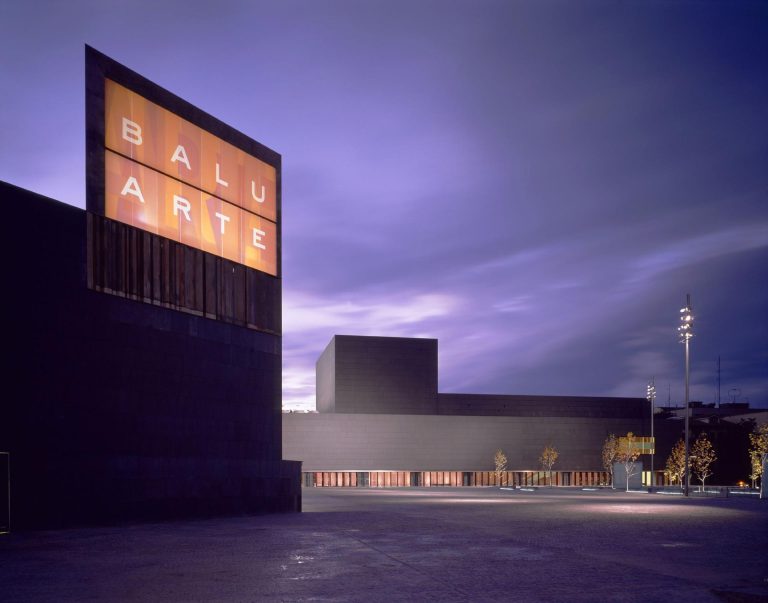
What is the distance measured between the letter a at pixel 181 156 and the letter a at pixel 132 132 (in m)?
1.74

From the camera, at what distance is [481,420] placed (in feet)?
375

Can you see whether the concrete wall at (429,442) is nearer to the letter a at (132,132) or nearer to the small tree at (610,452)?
the small tree at (610,452)

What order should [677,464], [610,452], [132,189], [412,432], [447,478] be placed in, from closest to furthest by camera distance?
[132,189], [677,464], [610,452], [412,432], [447,478]

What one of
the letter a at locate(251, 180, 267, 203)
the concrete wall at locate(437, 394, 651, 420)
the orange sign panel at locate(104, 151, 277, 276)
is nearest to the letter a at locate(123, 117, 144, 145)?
the orange sign panel at locate(104, 151, 277, 276)

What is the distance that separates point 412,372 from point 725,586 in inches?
4226

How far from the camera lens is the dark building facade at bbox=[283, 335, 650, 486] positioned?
11100 cm

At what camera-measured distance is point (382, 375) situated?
392 ft

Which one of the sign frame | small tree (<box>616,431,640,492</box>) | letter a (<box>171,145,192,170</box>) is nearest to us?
the sign frame

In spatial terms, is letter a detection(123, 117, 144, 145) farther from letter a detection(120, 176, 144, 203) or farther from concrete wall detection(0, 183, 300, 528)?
concrete wall detection(0, 183, 300, 528)

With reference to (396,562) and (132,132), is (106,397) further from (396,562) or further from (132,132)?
(396,562)

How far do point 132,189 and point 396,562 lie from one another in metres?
19.4

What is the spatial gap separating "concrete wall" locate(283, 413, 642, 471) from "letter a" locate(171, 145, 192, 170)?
259ft

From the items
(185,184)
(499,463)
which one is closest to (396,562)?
(185,184)

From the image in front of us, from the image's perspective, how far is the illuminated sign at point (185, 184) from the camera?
30062 millimetres
